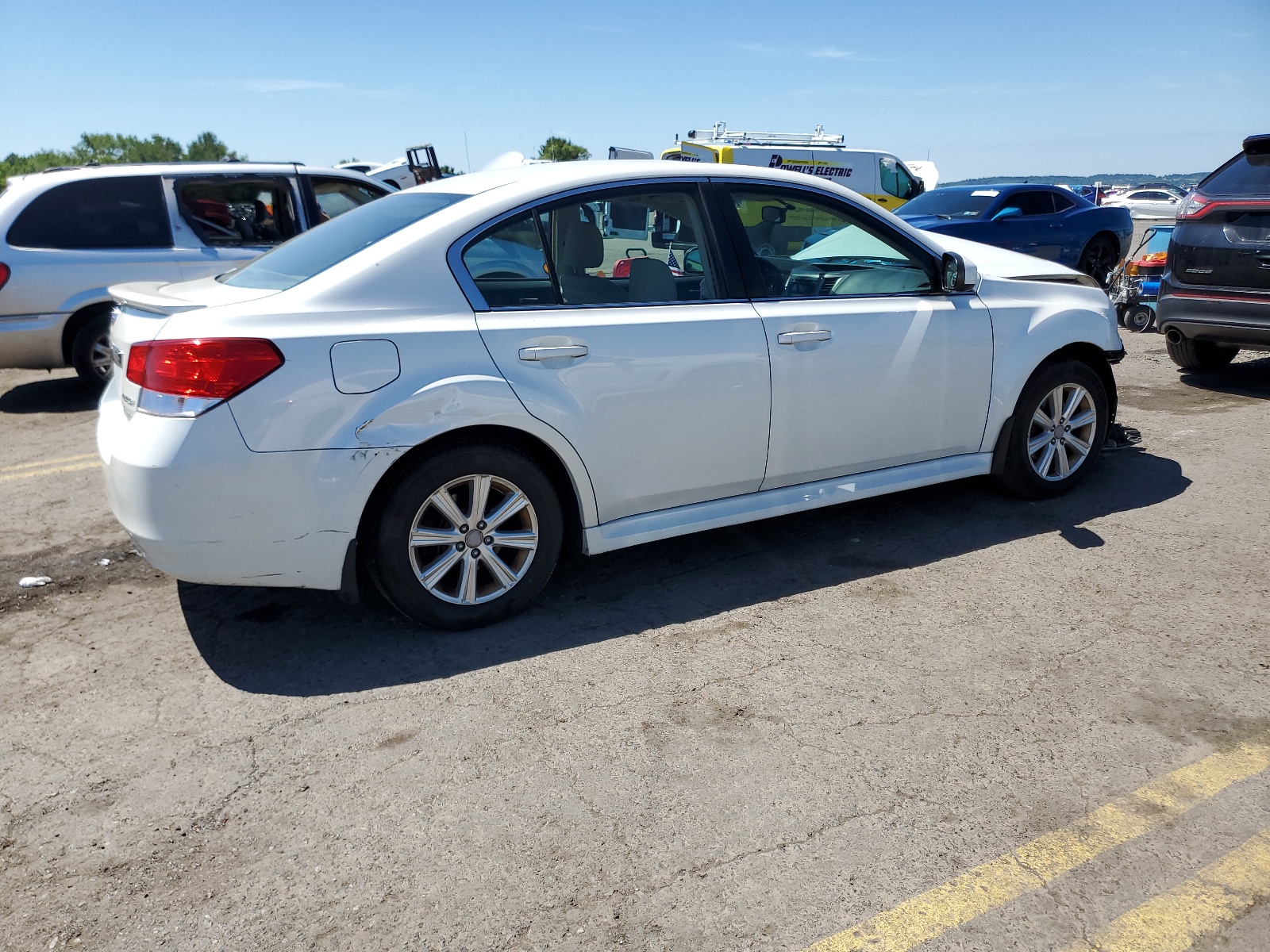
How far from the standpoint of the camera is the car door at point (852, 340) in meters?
4.09

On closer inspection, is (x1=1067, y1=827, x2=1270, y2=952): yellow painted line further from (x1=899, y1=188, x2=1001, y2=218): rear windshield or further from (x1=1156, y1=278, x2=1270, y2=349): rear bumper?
(x1=899, y1=188, x2=1001, y2=218): rear windshield

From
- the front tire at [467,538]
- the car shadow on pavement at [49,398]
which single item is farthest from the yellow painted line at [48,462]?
the front tire at [467,538]

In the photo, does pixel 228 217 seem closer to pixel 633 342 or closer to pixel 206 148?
pixel 633 342

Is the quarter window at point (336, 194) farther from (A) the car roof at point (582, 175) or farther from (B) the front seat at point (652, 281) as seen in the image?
(B) the front seat at point (652, 281)

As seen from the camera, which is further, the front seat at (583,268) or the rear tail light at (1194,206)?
the rear tail light at (1194,206)

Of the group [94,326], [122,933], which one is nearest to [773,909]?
[122,933]

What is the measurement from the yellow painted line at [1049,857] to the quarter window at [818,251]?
7.65 ft

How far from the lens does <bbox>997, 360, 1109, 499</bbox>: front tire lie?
4848 mm

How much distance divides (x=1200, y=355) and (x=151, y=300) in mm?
8090

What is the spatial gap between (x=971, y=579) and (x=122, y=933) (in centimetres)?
329

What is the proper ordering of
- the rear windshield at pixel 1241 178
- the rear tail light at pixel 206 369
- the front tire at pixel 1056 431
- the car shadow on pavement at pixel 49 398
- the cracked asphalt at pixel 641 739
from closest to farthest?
the cracked asphalt at pixel 641 739, the rear tail light at pixel 206 369, the front tire at pixel 1056 431, the rear windshield at pixel 1241 178, the car shadow on pavement at pixel 49 398

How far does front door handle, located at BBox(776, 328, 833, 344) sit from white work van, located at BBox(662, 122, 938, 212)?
20.3m

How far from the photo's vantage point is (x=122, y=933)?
223 centimetres

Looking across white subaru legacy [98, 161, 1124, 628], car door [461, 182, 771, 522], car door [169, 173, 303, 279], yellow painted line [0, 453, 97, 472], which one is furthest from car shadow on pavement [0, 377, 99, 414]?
car door [461, 182, 771, 522]
